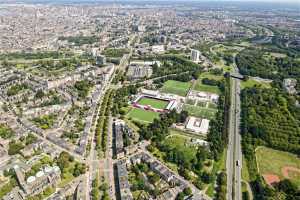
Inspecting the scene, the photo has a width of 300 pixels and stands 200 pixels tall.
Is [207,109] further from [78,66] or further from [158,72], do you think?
[78,66]

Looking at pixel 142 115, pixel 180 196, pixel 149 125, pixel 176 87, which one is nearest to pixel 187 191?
pixel 180 196

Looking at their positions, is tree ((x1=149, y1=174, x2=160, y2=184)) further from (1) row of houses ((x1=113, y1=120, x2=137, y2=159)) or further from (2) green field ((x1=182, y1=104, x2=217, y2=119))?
(2) green field ((x1=182, y1=104, x2=217, y2=119))

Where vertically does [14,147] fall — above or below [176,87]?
below

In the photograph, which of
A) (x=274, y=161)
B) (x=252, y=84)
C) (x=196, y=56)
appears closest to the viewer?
(x=274, y=161)

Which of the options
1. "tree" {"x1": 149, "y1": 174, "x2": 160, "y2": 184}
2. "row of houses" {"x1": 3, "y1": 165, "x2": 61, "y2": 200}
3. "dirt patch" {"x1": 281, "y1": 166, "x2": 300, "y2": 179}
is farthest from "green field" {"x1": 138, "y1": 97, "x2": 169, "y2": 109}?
"row of houses" {"x1": 3, "y1": 165, "x2": 61, "y2": 200}

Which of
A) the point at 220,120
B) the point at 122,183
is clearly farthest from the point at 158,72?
the point at 122,183

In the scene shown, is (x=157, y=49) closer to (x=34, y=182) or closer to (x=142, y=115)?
(x=142, y=115)
